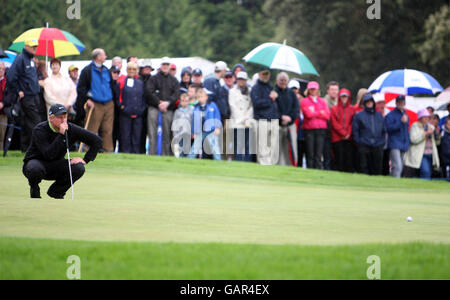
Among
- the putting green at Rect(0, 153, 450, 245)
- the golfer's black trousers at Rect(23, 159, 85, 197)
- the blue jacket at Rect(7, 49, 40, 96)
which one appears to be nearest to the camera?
the putting green at Rect(0, 153, 450, 245)

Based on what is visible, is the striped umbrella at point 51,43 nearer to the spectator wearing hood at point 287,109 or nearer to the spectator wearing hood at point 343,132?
the spectator wearing hood at point 287,109

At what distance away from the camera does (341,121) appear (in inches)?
774

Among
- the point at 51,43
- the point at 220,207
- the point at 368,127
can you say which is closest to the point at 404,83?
Result: the point at 368,127

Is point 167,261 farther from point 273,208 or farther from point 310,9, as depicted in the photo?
point 310,9

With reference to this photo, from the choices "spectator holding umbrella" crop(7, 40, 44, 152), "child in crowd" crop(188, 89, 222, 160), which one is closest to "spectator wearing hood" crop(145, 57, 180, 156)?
"child in crowd" crop(188, 89, 222, 160)

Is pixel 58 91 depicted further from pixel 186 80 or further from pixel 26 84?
pixel 186 80

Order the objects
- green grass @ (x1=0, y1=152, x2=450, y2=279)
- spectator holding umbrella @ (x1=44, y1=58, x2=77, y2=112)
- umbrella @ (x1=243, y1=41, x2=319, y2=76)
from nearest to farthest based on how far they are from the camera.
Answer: green grass @ (x1=0, y1=152, x2=450, y2=279) → spectator holding umbrella @ (x1=44, y1=58, x2=77, y2=112) → umbrella @ (x1=243, y1=41, x2=319, y2=76)

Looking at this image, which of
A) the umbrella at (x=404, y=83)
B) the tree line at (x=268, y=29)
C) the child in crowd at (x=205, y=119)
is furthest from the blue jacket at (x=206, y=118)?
the tree line at (x=268, y=29)

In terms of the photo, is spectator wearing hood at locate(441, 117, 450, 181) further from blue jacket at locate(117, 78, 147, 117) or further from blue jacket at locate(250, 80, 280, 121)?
blue jacket at locate(117, 78, 147, 117)

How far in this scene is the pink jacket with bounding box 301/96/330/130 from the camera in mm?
19203

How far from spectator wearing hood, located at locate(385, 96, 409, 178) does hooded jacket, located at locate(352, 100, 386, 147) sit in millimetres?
433

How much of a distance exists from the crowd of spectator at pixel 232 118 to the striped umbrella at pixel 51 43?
68 centimetres

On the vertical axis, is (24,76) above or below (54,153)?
above

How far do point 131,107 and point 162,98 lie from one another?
0.84m
